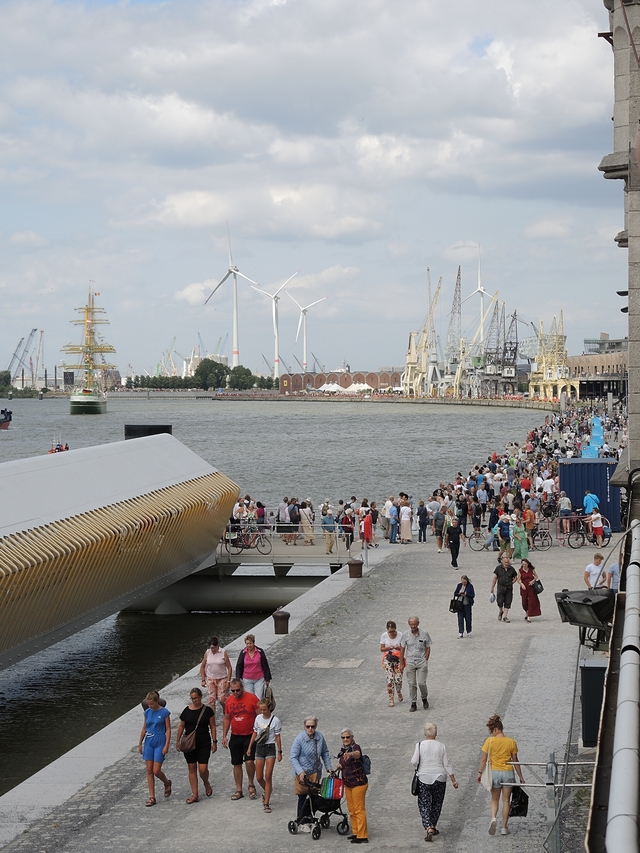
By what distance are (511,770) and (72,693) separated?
513 inches

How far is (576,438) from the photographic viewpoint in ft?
234

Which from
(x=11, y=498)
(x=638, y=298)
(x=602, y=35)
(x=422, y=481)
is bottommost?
(x=422, y=481)

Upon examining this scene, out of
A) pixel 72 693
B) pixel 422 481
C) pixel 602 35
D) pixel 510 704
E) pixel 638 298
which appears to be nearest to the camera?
pixel 510 704

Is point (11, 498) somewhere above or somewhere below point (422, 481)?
above

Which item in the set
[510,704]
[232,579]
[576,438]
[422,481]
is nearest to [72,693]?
[232,579]

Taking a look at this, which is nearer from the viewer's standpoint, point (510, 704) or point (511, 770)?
point (511, 770)

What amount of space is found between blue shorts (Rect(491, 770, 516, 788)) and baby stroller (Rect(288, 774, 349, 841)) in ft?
4.95

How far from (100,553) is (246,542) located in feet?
29.2

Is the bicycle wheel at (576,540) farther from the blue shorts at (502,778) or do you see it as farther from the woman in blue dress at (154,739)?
the woman in blue dress at (154,739)

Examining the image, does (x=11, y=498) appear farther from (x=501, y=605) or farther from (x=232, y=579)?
(x=232, y=579)

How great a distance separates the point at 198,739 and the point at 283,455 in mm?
85596

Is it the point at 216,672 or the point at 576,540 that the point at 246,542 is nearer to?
the point at 576,540

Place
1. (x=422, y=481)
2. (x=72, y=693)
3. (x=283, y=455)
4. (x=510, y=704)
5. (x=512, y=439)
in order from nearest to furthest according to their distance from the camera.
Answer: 1. (x=510, y=704)
2. (x=72, y=693)
3. (x=422, y=481)
4. (x=283, y=455)
5. (x=512, y=439)

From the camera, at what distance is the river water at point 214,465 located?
64.6 ft
